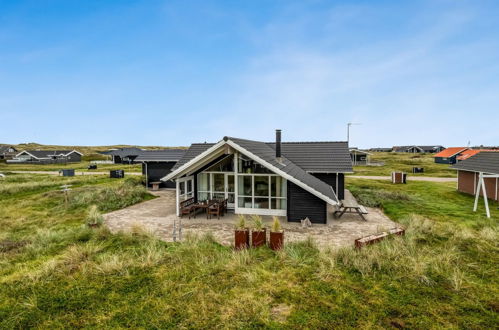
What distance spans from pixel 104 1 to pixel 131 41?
295 inches

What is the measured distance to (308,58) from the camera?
25.3 m

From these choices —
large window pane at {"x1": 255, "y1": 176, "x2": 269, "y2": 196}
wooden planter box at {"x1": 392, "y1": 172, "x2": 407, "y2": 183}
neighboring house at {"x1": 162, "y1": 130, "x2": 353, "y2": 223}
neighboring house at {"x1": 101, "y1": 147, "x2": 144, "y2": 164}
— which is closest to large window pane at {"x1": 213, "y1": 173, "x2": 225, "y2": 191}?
neighboring house at {"x1": 162, "y1": 130, "x2": 353, "y2": 223}

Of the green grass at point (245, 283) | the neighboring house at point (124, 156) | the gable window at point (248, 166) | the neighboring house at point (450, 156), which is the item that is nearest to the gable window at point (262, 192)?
the gable window at point (248, 166)

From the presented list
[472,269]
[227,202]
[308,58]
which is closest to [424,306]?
[472,269]

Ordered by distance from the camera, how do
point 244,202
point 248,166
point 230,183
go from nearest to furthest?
point 248,166, point 244,202, point 230,183

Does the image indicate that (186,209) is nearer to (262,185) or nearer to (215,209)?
(215,209)

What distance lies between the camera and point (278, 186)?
12367 millimetres

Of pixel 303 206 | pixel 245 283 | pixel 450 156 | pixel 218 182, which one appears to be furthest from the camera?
pixel 450 156

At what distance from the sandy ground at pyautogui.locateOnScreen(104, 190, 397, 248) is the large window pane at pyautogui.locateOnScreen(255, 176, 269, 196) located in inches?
50.2

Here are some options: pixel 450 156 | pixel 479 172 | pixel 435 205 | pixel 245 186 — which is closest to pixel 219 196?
pixel 245 186

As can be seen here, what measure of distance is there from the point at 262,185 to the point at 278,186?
796 millimetres

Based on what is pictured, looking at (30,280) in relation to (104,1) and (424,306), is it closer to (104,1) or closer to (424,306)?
(424,306)

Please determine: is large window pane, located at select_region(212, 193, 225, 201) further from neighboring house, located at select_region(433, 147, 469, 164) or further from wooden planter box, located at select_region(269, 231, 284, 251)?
neighboring house, located at select_region(433, 147, 469, 164)

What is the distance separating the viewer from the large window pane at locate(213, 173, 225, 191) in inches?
537
